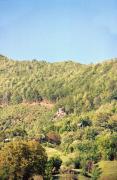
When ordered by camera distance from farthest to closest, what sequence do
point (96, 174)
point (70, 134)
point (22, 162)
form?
point (70, 134) → point (96, 174) → point (22, 162)

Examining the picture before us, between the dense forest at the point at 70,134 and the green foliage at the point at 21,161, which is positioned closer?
the green foliage at the point at 21,161

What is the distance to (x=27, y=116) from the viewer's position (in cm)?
18975

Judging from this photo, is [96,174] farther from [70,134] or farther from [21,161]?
[70,134]

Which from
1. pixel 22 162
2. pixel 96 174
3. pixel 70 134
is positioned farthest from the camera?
pixel 70 134

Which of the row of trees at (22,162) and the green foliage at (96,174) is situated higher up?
the row of trees at (22,162)

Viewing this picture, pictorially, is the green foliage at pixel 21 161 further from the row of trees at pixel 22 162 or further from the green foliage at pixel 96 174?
the green foliage at pixel 96 174

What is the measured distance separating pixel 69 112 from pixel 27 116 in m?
14.1

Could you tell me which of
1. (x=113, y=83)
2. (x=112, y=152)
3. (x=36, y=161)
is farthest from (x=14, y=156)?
(x=113, y=83)

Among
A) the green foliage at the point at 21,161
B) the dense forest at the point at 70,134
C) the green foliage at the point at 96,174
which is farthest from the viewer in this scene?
the dense forest at the point at 70,134

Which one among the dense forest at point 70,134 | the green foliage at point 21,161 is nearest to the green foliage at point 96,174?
the dense forest at point 70,134

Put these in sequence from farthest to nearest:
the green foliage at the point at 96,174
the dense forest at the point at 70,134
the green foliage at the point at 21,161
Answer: the dense forest at the point at 70,134, the green foliage at the point at 96,174, the green foliage at the point at 21,161

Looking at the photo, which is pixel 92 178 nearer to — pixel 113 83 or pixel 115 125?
pixel 115 125

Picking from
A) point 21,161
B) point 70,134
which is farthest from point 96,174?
point 70,134

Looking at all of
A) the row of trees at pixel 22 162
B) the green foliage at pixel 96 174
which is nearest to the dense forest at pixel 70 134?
the green foliage at pixel 96 174
